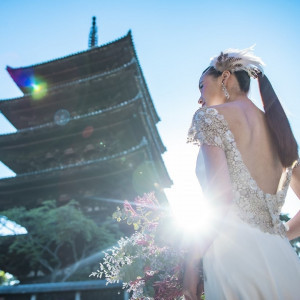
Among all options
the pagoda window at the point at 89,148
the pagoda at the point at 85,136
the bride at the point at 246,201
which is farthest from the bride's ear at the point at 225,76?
the pagoda window at the point at 89,148

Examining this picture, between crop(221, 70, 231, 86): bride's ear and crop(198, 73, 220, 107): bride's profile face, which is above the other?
crop(221, 70, 231, 86): bride's ear

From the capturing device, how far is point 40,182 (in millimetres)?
11195

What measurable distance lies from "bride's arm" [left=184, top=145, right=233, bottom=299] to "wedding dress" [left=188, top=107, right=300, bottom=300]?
0.09 m

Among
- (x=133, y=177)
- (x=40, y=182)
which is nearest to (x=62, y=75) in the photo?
(x=40, y=182)

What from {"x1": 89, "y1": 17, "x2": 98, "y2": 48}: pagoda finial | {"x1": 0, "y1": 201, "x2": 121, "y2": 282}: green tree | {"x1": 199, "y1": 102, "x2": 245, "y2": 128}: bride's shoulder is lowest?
{"x1": 199, "y1": 102, "x2": 245, "y2": 128}: bride's shoulder

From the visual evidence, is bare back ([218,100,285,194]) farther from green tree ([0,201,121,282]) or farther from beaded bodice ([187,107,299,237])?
green tree ([0,201,121,282])

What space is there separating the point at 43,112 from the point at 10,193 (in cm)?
555

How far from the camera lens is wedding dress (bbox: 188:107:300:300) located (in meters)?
1.04

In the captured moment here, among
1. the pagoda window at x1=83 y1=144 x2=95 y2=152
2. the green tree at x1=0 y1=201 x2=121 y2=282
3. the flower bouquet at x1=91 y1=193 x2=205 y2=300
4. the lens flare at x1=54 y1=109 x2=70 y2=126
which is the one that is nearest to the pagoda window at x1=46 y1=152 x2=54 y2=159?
the pagoda window at x1=83 y1=144 x2=95 y2=152

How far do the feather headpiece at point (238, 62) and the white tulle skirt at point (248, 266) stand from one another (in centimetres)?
85

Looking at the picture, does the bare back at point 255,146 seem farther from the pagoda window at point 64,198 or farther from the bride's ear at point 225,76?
the pagoda window at point 64,198

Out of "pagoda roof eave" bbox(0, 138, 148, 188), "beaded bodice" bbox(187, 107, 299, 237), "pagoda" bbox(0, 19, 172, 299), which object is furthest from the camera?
"pagoda" bbox(0, 19, 172, 299)

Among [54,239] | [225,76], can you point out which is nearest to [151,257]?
[225,76]

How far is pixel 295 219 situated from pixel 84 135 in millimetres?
12211
